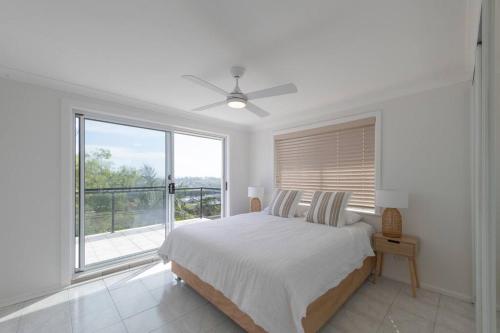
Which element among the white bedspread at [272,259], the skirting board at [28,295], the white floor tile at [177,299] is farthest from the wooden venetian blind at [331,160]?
the skirting board at [28,295]

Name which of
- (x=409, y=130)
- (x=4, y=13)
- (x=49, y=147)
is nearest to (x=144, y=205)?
(x=49, y=147)

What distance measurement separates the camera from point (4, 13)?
1.42 m

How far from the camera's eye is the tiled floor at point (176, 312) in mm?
1868

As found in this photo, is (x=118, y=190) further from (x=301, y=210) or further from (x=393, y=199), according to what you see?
(x=393, y=199)

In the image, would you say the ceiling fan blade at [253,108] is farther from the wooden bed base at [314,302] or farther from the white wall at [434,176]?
the wooden bed base at [314,302]

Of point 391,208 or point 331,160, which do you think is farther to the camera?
point 331,160

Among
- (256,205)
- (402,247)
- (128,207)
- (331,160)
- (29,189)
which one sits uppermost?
(331,160)

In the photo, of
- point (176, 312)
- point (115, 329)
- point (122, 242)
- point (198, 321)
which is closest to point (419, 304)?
point (198, 321)

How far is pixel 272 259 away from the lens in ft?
5.52

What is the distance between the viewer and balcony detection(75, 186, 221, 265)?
2992mm

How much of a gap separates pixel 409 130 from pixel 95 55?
3505 millimetres

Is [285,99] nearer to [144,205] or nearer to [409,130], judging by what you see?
[409,130]

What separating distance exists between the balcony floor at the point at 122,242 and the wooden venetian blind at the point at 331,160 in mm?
2338

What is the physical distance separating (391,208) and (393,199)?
8.2 inches
